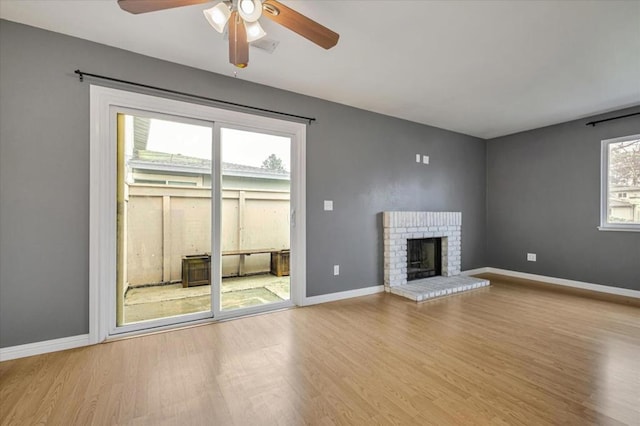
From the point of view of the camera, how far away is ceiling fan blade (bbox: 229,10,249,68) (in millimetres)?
1842

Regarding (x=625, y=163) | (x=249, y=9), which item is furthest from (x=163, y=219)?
(x=625, y=163)

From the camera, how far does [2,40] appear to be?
2.16 metres

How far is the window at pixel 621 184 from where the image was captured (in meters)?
3.84

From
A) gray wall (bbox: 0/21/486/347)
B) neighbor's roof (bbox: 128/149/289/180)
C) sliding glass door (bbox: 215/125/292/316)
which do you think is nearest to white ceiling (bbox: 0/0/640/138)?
gray wall (bbox: 0/21/486/347)

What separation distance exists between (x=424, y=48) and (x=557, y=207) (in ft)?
12.6

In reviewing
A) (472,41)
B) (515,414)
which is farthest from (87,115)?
(515,414)

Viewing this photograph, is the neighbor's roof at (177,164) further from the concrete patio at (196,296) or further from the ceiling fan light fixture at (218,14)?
the ceiling fan light fixture at (218,14)

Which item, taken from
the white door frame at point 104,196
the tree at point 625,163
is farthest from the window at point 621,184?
the white door frame at point 104,196

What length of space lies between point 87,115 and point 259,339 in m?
2.44

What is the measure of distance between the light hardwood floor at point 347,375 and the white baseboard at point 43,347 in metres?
0.07

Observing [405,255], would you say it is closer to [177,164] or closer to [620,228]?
[620,228]

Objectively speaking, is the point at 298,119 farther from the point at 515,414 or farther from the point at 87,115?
the point at 515,414

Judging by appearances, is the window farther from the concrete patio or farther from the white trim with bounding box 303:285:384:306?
the concrete patio

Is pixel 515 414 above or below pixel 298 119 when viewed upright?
below
